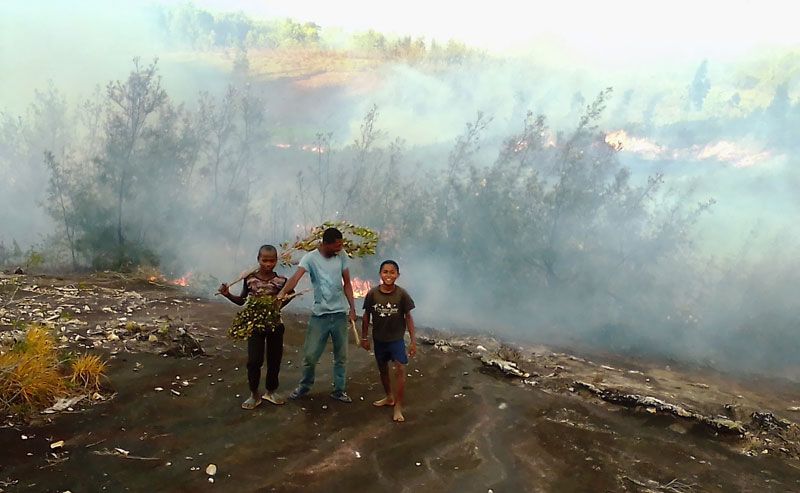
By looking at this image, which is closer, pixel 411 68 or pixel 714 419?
pixel 714 419

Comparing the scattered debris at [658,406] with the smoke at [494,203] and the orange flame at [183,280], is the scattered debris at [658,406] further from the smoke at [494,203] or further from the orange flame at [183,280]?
the orange flame at [183,280]

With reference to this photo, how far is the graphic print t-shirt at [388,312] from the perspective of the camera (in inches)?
206

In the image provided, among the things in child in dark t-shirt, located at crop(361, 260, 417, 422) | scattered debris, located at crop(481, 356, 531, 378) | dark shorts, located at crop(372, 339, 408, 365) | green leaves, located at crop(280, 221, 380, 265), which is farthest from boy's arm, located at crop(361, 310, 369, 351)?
scattered debris, located at crop(481, 356, 531, 378)

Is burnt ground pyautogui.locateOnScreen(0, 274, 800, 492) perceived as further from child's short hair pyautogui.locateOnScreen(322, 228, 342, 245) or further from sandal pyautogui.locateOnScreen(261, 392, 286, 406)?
child's short hair pyautogui.locateOnScreen(322, 228, 342, 245)

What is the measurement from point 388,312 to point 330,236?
1.00 metres

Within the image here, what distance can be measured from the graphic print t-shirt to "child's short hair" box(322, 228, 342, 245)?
2.15 feet

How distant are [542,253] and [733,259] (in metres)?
6.38

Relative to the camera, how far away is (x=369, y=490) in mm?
4133

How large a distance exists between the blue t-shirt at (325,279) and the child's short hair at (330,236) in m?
0.17

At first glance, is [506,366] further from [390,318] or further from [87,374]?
[87,374]

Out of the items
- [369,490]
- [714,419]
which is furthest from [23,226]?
[714,419]

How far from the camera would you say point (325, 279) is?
5254mm

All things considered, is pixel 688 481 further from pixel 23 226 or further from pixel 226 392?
pixel 23 226

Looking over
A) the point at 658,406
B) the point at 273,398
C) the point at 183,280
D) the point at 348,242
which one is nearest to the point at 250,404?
the point at 273,398
